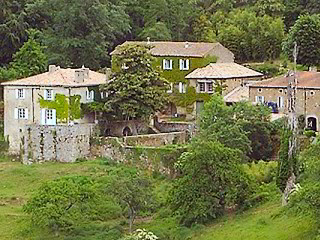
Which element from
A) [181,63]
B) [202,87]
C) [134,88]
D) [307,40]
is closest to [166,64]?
[181,63]

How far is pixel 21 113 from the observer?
7150 centimetres

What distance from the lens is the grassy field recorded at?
48.8 meters

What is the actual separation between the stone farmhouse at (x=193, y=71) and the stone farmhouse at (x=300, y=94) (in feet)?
15.1

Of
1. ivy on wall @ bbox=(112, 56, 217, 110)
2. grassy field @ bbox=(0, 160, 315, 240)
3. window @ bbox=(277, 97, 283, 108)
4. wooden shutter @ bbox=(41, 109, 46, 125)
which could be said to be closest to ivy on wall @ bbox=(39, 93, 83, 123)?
wooden shutter @ bbox=(41, 109, 46, 125)

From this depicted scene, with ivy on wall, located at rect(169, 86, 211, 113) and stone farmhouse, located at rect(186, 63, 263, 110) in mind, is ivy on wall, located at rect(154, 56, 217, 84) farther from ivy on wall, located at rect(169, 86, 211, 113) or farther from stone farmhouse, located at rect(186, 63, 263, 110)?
stone farmhouse, located at rect(186, 63, 263, 110)

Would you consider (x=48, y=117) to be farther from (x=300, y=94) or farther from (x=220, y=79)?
(x=300, y=94)

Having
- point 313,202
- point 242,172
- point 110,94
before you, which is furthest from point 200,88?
point 313,202

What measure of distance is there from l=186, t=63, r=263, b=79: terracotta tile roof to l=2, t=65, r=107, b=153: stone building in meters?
7.42

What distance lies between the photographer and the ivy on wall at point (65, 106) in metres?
69.4

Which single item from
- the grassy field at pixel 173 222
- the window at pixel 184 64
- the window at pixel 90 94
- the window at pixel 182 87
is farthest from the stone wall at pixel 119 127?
the window at pixel 184 64

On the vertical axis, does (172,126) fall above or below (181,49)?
below

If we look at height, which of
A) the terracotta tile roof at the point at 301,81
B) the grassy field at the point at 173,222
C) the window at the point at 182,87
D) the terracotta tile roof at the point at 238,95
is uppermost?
the terracotta tile roof at the point at 301,81

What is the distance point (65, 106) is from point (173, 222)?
18.1 metres

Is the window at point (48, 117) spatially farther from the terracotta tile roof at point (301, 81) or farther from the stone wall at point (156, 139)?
the terracotta tile roof at point (301, 81)
